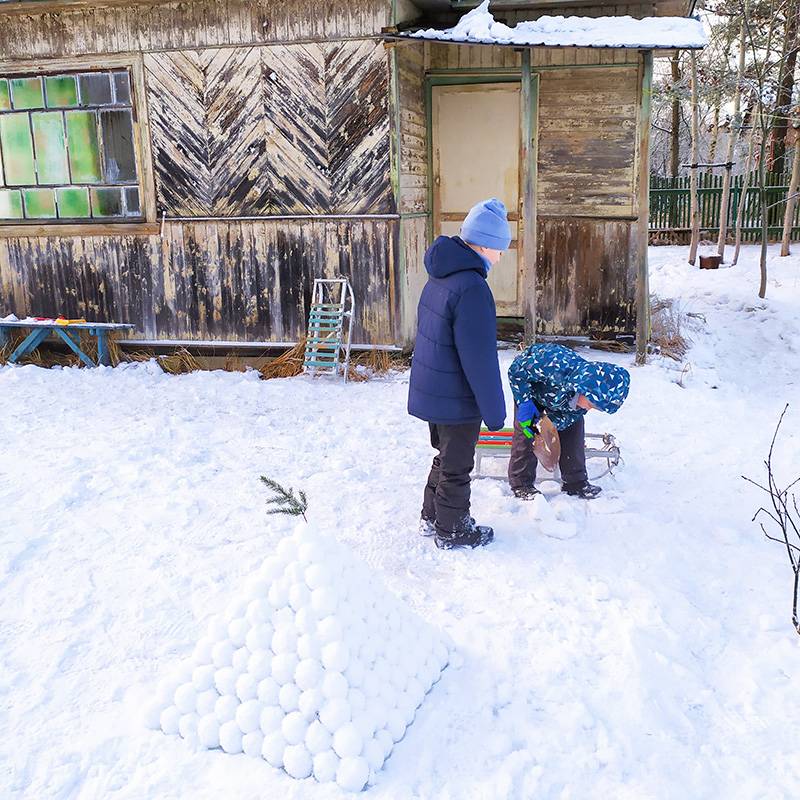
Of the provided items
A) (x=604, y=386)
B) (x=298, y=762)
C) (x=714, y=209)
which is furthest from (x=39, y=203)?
(x=714, y=209)

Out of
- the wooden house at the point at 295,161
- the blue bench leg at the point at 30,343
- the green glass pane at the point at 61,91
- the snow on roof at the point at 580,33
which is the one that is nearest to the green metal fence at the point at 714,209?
the wooden house at the point at 295,161

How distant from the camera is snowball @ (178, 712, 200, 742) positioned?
9.22 feet

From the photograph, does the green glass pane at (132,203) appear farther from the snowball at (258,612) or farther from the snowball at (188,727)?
the snowball at (188,727)

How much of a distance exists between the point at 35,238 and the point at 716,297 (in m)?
8.96

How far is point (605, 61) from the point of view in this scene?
8094mm

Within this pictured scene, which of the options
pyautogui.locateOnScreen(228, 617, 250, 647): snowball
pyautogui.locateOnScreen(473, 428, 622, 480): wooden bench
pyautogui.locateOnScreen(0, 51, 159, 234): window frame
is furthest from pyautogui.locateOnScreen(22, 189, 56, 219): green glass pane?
pyautogui.locateOnScreen(228, 617, 250, 647): snowball

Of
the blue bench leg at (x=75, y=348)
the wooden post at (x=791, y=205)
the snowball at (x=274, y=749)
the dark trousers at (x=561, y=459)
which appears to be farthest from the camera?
the wooden post at (x=791, y=205)

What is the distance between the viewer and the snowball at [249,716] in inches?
109

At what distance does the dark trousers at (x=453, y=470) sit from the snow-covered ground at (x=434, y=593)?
19 centimetres

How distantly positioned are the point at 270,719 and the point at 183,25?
7065mm

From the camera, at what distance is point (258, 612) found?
2910mm

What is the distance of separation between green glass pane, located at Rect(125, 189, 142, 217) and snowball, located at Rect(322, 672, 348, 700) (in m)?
6.79

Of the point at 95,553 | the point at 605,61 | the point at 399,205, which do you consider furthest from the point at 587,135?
the point at 95,553

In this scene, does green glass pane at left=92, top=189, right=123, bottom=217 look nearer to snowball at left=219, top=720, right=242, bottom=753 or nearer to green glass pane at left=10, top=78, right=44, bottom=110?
green glass pane at left=10, top=78, right=44, bottom=110
